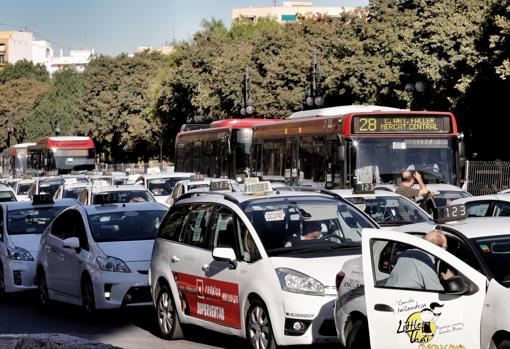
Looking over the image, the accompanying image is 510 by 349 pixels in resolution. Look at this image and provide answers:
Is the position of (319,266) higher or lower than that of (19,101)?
lower

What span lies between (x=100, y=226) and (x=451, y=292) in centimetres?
866

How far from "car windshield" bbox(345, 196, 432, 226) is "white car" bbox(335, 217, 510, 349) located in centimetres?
601

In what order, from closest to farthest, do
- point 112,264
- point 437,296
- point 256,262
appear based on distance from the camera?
point 437,296 < point 256,262 < point 112,264

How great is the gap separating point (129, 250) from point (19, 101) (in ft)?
405

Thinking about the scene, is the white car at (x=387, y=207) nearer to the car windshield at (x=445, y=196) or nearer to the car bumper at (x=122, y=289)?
the car bumper at (x=122, y=289)

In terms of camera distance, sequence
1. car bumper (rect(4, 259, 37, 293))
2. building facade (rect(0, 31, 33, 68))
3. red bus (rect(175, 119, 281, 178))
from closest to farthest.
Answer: car bumper (rect(4, 259, 37, 293)) → red bus (rect(175, 119, 281, 178)) → building facade (rect(0, 31, 33, 68))

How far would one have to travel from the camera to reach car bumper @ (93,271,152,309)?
47.8ft

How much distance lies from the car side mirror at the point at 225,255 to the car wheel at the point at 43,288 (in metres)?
6.50

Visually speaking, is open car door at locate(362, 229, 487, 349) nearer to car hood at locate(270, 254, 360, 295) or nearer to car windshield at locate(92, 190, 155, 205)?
car hood at locate(270, 254, 360, 295)

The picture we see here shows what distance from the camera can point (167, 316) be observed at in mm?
12836

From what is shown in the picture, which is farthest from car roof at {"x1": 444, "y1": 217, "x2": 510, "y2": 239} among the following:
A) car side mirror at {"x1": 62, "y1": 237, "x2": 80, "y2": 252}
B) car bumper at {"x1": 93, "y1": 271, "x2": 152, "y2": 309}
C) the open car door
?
car side mirror at {"x1": 62, "y1": 237, "x2": 80, "y2": 252}

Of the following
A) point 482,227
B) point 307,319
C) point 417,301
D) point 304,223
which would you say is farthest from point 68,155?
point 417,301

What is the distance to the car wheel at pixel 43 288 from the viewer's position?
16.9 meters

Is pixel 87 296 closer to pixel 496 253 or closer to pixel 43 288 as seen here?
pixel 43 288
